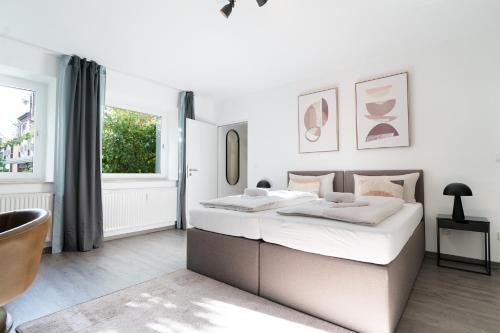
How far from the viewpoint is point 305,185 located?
11.6ft

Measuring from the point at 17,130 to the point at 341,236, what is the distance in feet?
12.6

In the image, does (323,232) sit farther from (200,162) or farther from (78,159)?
(200,162)

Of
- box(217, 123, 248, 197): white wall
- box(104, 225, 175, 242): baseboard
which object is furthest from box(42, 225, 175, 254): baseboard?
box(217, 123, 248, 197): white wall

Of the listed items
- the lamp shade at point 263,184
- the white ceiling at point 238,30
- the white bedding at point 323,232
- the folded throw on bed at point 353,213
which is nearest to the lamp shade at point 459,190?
the white bedding at point 323,232

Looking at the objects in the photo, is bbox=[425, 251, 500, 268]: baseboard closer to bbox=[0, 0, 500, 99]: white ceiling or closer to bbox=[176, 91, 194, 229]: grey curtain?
bbox=[0, 0, 500, 99]: white ceiling

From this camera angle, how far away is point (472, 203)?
8.75 ft

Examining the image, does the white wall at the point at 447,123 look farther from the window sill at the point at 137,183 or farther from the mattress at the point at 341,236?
the window sill at the point at 137,183

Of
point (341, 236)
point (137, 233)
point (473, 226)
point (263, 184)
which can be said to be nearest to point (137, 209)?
point (137, 233)

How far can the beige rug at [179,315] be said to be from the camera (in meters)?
1.49

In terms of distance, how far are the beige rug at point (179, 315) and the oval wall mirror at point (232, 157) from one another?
3.64 m

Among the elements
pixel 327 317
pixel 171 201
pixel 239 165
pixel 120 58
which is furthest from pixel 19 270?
pixel 239 165

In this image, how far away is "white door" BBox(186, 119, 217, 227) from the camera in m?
4.39

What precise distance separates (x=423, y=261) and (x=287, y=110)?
2753 millimetres

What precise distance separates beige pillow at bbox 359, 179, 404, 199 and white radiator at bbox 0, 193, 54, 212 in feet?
12.2
